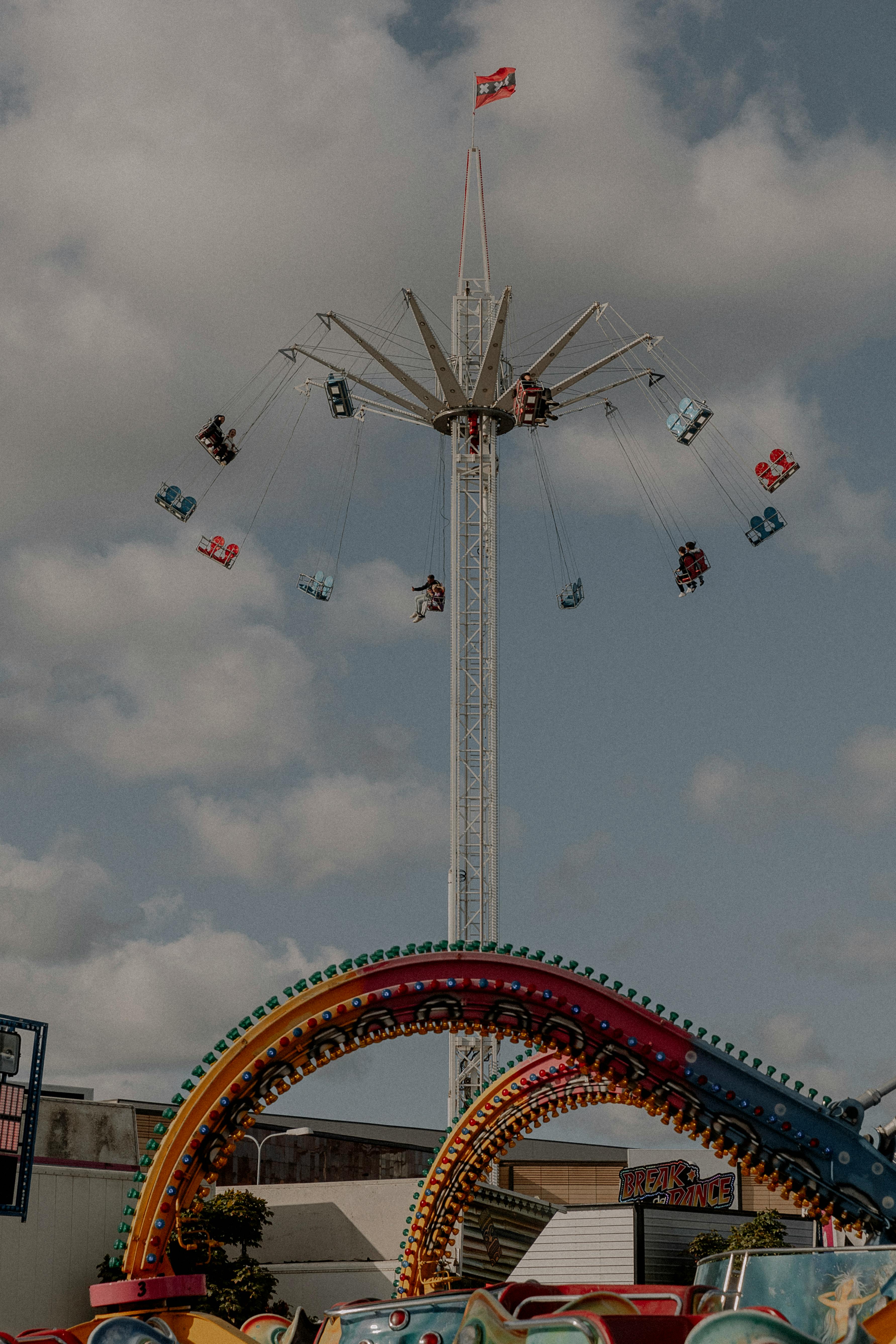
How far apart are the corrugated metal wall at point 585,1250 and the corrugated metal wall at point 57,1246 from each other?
9033 mm

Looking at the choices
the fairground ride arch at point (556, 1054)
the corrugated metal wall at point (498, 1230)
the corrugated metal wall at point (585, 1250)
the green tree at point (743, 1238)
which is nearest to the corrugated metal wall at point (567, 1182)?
the green tree at point (743, 1238)

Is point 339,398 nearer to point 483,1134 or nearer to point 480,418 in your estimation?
point 480,418

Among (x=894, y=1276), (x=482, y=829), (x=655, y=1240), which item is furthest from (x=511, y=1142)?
(x=482, y=829)

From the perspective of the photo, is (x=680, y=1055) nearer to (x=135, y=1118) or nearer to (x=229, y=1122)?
(x=229, y=1122)

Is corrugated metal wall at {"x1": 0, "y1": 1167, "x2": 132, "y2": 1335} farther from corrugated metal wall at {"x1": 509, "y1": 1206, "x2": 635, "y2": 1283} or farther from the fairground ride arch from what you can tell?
the fairground ride arch

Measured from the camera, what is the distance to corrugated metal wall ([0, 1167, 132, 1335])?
29531 mm

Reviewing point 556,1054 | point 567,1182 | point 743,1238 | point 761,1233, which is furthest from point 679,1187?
point 556,1054

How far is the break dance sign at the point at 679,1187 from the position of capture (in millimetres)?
39844

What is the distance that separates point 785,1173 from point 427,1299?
34.4 ft

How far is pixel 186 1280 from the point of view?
703 inches

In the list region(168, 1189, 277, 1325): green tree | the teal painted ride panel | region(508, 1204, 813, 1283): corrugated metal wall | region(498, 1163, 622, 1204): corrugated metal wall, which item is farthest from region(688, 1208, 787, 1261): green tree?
the teal painted ride panel

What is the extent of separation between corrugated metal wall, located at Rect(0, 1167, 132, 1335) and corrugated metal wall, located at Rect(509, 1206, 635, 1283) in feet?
29.6

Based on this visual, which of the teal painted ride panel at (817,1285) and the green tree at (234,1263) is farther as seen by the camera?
the green tree at (234,1263)

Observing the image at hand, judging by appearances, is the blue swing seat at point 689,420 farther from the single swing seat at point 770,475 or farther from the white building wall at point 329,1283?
the white building wall at point 329,1283
